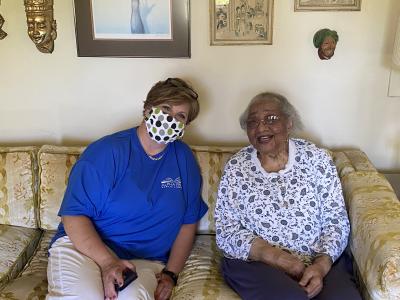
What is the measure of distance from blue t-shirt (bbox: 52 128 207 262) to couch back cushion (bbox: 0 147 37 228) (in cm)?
38

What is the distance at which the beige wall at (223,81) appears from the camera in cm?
222

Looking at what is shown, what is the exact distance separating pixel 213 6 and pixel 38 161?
1.11m

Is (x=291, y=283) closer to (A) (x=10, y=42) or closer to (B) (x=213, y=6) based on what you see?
(B) (x=213, y=6)

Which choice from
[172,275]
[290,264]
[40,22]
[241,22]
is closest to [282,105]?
[241,22]

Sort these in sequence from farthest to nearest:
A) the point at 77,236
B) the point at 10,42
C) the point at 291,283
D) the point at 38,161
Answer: the point at 10,42 → the point at 38,161 → the point at 77,236 → the point at 291,283

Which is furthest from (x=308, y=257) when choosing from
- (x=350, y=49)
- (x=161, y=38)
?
(x=161, y=38)

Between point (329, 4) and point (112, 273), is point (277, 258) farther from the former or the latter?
point (329, 4)

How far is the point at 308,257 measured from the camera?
1797 mm

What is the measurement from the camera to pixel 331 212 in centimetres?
184

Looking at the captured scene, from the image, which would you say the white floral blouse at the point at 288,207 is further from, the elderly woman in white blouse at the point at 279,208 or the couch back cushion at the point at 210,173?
the couch back cushion at the point at 210,173

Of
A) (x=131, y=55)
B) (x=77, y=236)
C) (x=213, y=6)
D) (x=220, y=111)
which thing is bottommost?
(x=77, y=236)

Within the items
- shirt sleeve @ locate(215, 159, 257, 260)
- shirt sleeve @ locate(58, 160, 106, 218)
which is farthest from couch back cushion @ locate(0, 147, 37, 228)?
shirt sleeve @ locate(215, 159, 257, 260)

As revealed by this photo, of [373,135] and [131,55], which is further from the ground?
[131,55]

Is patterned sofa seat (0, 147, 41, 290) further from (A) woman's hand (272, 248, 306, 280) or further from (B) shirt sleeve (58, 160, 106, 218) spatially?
(A) woman's hand (272, 248, 306, 280)
